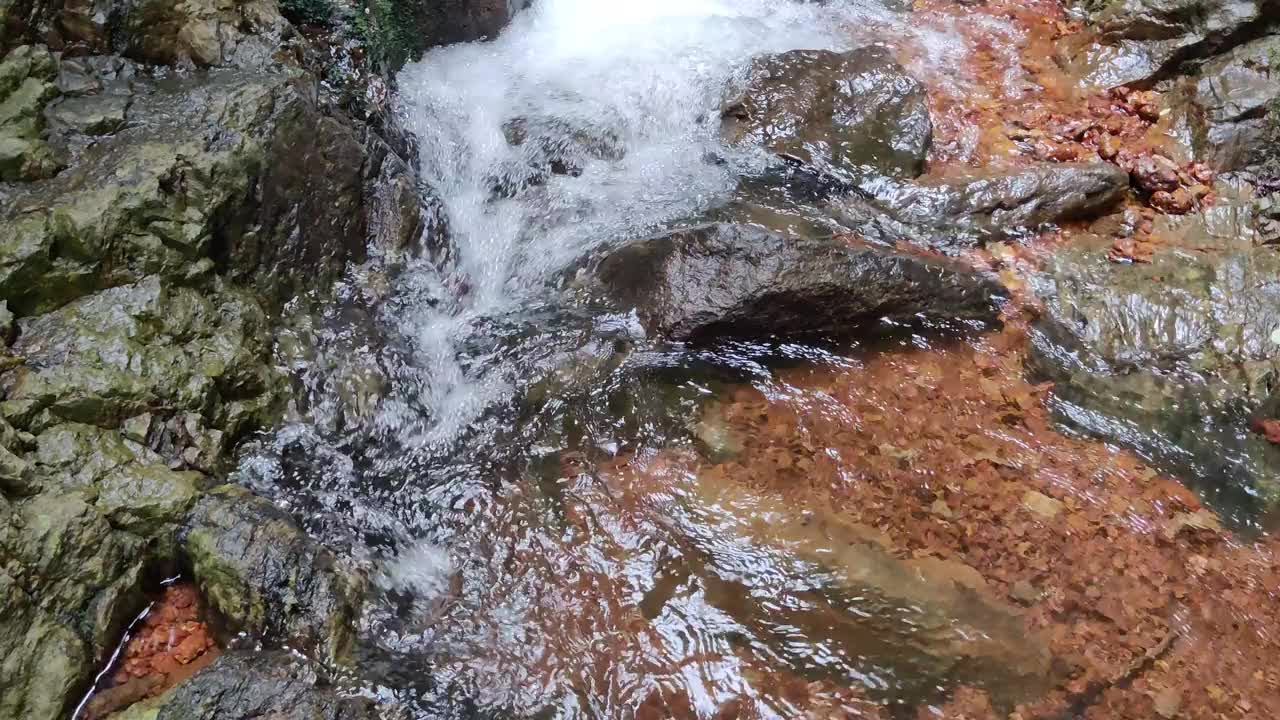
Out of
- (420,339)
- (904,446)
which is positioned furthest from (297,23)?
(904,446)

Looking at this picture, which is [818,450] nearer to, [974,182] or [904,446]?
[904,446]

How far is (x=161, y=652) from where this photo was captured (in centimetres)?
333

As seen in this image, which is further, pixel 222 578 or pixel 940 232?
pixel 940 232

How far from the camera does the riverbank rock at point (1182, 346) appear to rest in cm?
474

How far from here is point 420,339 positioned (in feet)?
16.2

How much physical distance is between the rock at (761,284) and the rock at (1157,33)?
3769 mm

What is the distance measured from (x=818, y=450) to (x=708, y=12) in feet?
19.4

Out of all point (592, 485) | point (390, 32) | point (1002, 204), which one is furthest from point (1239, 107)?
point (390, 32)

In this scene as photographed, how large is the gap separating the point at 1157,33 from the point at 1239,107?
1.24 meters

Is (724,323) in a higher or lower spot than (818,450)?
higher

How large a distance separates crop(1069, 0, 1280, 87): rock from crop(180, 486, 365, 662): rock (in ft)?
25.7

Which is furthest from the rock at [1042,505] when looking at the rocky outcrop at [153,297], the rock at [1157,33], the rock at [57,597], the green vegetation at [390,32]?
the green vegetation at [390,32]

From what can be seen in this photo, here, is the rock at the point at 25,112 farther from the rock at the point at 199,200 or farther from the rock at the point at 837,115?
the rock at the point at 837,115

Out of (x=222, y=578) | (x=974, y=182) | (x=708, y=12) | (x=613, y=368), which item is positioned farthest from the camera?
(x=708, y=12)
